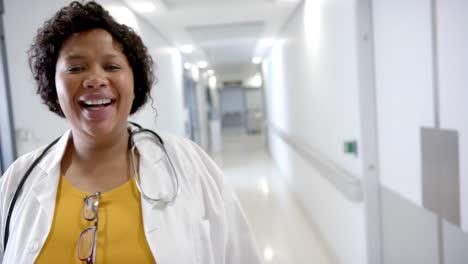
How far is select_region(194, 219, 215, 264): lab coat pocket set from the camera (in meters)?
1.07

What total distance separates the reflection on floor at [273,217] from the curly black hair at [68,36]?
248cm

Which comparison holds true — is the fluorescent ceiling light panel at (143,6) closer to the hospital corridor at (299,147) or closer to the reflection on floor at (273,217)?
the hospital corridor at (299,147)

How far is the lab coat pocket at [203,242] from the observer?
107 cm

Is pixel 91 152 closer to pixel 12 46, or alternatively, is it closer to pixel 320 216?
pixel 12 46

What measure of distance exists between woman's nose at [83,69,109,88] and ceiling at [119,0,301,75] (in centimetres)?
283

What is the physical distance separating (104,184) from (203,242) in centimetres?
38

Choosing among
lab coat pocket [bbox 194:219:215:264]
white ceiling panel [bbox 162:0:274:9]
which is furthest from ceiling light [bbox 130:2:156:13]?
lab coat pocket [bbox 194:219:215:264]

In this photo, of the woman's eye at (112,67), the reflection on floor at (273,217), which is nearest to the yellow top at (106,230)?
the woman's eye at (112,67)

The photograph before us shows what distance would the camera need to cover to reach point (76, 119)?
1.04m

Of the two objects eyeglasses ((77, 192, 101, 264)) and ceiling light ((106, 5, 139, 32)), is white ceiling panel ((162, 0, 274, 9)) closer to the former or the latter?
ceiling light ((106, 5, 139, 32))

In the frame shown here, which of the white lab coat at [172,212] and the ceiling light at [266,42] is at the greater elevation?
the ceiling light at [266,42]

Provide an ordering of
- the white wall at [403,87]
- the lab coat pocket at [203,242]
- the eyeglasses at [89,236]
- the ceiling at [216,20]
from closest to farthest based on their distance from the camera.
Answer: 1. the eyeglasses at [89,236]
2. the lab coat pocket at [203,242]
3. the white wall at [403,87]
4. the ceiling at [216,20]

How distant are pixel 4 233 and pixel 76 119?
0.45 m

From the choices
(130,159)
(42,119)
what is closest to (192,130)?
(42,119)
